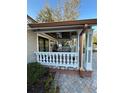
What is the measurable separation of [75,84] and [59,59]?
1.51m

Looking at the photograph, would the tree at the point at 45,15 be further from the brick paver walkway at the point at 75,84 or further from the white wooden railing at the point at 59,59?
the brick paver walkway at the point at 75,84

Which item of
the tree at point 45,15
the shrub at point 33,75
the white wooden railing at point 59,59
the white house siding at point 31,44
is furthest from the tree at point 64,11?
the shrub at point 33,75

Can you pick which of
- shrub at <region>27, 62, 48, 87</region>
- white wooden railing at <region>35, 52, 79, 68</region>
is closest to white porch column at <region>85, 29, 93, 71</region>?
white wooden railing at <region>35, 52, 79, 68</region>

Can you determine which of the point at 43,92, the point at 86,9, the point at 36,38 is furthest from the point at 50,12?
the point at 43,92

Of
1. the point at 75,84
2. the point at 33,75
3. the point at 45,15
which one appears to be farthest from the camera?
the point at 45,15

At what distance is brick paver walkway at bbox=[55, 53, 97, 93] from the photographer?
4.22 meters

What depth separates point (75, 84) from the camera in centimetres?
458

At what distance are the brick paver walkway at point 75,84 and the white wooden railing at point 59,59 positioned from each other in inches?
21.5

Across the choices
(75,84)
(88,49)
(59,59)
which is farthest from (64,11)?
(75,84)

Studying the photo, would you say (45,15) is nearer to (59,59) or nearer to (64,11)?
(64,11)

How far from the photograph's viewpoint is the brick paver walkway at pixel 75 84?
166 inches

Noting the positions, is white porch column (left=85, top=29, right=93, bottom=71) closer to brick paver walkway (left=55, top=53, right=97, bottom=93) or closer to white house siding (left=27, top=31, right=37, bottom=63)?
brick paver walkway (left=55, top=53, right=97, bottom=93)

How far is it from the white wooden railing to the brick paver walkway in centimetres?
55
